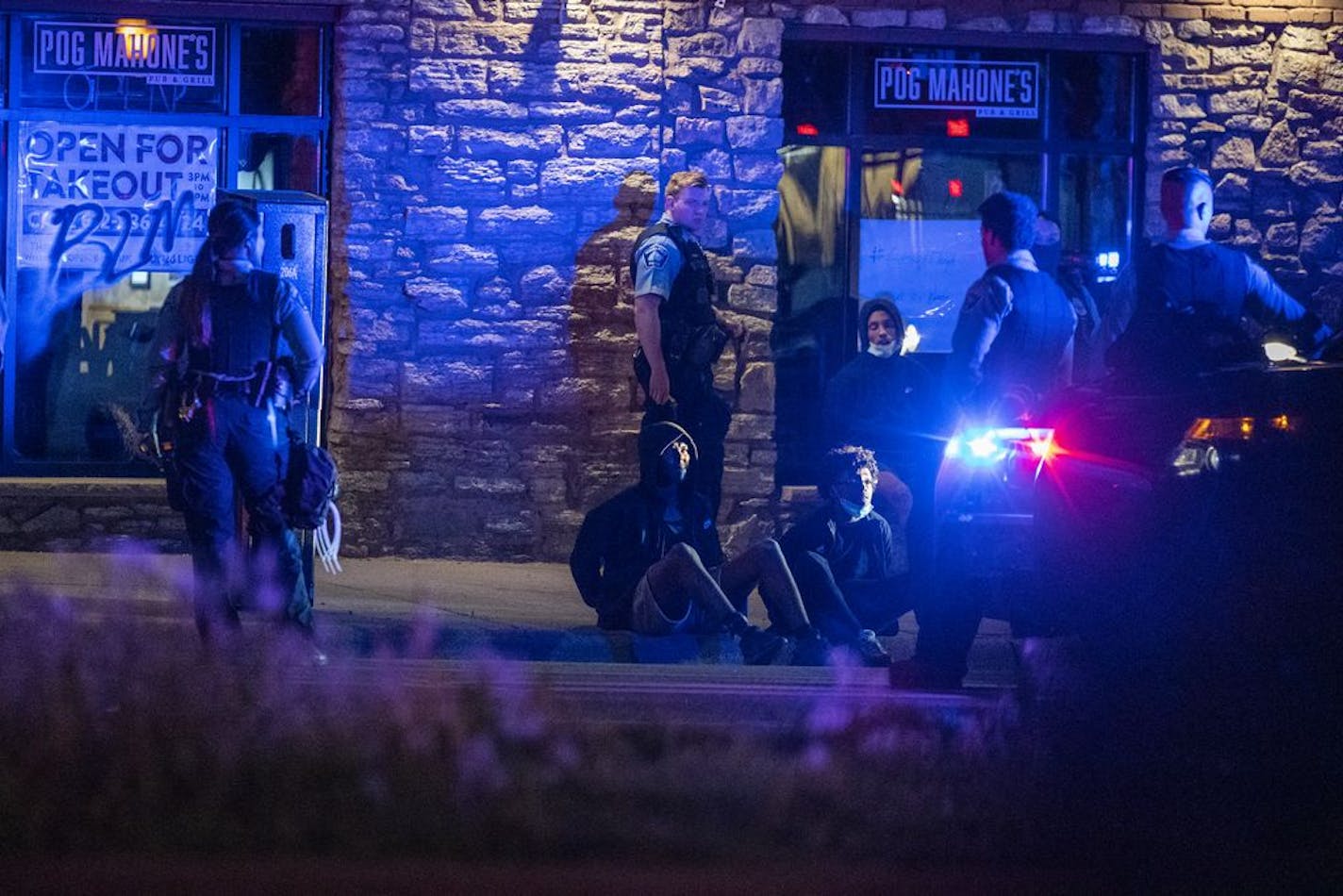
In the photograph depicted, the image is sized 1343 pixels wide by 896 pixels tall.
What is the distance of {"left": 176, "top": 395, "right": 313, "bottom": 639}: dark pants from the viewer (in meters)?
7.74

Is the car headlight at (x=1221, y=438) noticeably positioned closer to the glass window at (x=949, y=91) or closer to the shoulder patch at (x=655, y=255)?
the shoulder patch at (x=655, y=255)

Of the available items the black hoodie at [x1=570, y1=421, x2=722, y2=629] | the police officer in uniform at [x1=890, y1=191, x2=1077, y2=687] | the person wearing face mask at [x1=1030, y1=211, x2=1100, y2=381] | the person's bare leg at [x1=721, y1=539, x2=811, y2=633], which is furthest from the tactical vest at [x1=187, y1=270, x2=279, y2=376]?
the person wearing face mask at [x1=1030, y1=211, x2=1100, y2=381]

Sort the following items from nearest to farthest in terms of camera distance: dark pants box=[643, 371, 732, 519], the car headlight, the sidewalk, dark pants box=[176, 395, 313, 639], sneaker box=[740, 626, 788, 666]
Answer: the car headlight, dark pants box=[176, 395, 313, 639], sneaker box=[740, 626, 788, 666], the sidewalk, dark pants box=[643, 371, 732, 519]

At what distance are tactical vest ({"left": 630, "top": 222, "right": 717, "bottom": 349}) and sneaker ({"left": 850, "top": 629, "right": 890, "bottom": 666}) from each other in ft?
7.33

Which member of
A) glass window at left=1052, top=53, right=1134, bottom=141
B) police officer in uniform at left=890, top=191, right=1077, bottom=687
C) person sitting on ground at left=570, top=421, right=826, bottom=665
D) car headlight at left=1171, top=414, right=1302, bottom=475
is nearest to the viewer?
car headlight at left=1171, top=414, right=1302, bottom=475

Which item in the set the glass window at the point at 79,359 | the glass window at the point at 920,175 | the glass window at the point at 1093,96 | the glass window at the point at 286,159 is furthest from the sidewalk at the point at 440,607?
the glass window at the point at 1093,96

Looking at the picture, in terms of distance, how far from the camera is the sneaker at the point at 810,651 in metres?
8.45

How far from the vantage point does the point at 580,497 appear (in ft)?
36.1

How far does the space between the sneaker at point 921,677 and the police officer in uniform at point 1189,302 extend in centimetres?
137

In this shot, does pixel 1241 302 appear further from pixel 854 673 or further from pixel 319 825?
pixel 319 825

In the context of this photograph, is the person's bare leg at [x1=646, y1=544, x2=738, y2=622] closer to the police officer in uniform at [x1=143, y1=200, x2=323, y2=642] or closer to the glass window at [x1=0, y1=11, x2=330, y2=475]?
the police officer in uniform at [x1=143, y1=200, x2=323, y2=642]

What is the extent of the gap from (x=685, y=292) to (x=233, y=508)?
310cm

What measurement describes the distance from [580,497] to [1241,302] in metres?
4.77

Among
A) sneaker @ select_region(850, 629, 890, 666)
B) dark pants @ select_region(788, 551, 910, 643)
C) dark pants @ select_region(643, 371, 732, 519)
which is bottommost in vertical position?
sneaker @ select_region(850, 629, 890, 666)
